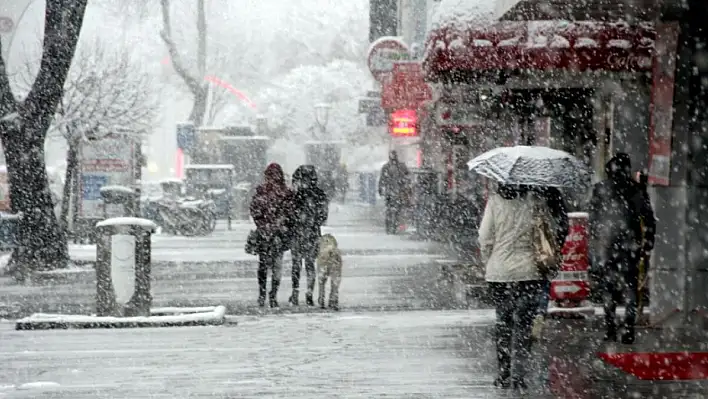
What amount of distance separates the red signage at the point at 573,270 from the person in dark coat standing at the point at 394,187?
53.9 feet

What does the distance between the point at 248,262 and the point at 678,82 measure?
466 inches

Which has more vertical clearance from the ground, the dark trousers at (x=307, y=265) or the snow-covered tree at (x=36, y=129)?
the snow-covered tree at (x=36, y=129)

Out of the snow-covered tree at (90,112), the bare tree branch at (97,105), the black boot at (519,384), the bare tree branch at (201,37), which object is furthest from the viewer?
the bare tree branch at (201,37)

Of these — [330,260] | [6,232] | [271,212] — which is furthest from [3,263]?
[330,260]

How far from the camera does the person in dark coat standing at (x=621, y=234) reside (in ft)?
37.7

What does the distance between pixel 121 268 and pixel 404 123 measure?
66.9ft

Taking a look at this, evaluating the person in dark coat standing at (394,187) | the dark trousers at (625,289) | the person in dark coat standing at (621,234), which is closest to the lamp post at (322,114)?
the person in dark coat standing at (394,187)

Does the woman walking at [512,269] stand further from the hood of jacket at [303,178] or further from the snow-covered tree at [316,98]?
the snow-covered tree at [316,98]

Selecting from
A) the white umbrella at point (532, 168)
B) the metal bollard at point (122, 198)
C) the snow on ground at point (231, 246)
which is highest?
the white umbrella at point (532, 168)

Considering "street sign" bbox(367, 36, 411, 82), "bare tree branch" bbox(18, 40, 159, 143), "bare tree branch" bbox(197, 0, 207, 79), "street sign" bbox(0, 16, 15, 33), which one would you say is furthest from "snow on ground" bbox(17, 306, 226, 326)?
"bare tree branch" bbox(197, 0, 207, 79)

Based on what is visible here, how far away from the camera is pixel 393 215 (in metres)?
31.6

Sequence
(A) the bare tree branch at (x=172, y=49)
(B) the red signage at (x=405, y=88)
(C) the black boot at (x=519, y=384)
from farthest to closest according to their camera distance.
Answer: (A) the bare tree branch at (x=172, y=49) < (B) the red signage at (x=405, y=88) < (C) the black boot at (x=519, y=384)

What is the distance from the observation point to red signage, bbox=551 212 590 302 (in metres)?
13.9

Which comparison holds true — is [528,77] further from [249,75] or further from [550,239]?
[249,75]
